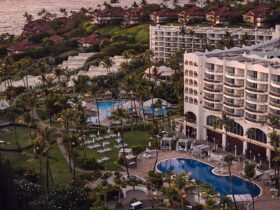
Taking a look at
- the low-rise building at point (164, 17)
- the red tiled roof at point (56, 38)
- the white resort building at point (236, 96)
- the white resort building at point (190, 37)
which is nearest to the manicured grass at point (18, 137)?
the white resort building at point (236, 96)

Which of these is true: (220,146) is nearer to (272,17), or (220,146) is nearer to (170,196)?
(170,196)

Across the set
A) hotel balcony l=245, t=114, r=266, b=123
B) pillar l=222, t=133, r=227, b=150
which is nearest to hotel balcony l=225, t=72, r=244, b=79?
hotel balcony l=245, t=114, r=266, b=123

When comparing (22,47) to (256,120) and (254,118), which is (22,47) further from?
(256,120)

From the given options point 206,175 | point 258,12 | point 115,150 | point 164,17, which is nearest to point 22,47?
point 164,17

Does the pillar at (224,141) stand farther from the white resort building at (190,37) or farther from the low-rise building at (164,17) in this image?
the low-rise building at (164,17)

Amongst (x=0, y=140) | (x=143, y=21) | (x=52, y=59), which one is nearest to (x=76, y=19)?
(x=143, y=21)

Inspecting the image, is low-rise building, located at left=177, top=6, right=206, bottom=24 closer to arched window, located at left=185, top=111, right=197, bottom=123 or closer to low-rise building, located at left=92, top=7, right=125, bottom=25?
low-rise building, located at left=92, top=7, right=125, bottom=25
